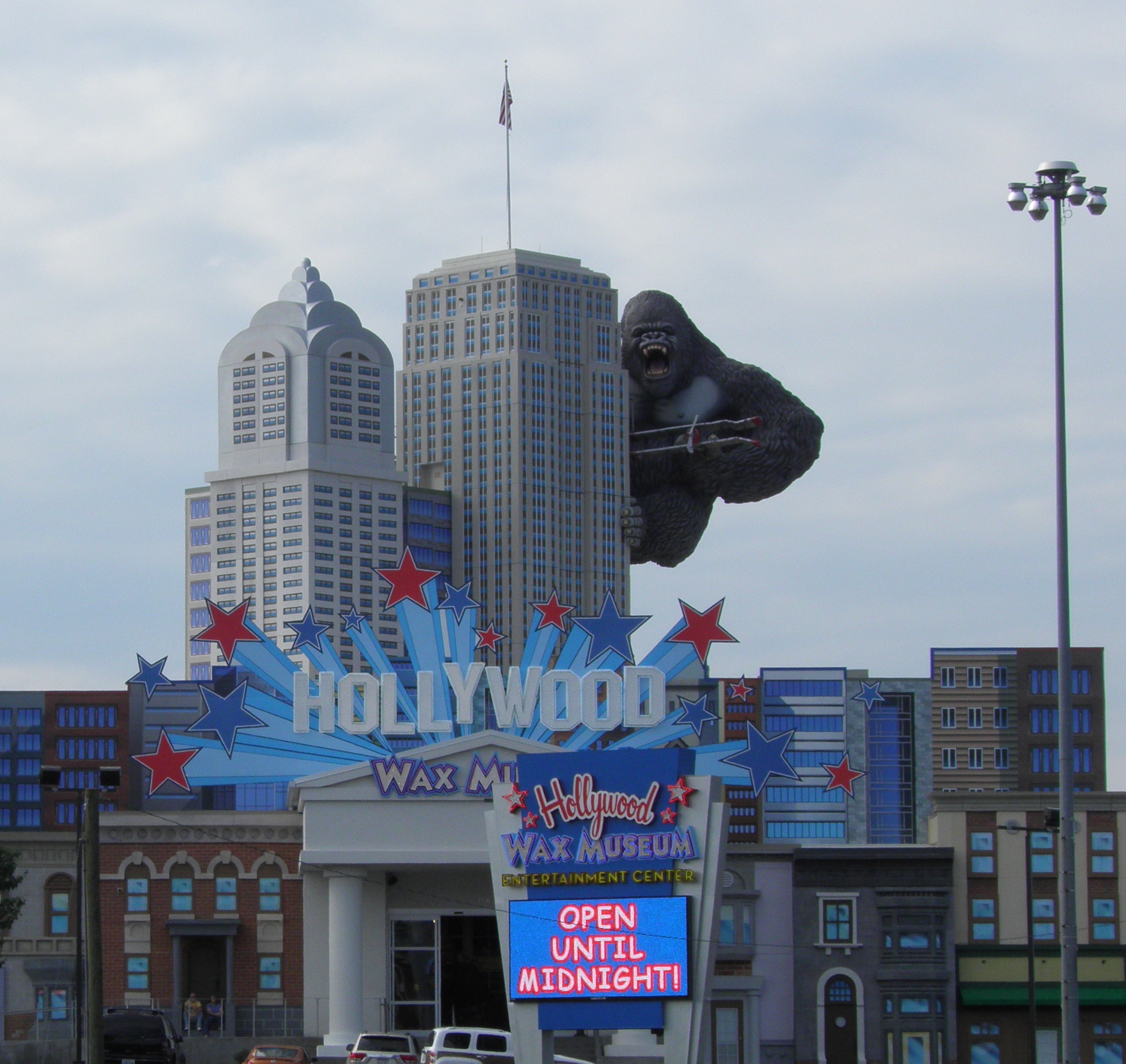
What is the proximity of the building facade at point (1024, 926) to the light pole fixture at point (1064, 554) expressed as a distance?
117 feet

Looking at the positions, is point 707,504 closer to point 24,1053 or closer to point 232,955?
point 232,955

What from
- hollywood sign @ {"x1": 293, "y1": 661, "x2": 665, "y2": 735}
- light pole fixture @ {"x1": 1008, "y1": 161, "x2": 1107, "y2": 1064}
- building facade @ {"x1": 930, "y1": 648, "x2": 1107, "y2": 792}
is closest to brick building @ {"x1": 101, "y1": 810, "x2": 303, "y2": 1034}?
hollywood sign @ {"x1": 293, "y1": 661, "x2": 665, "y2": 735}

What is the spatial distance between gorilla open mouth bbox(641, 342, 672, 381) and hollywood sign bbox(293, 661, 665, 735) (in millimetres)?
11034

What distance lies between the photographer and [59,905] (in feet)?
228

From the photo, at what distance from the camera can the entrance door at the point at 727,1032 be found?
227ft

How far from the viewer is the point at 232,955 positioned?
67125mm

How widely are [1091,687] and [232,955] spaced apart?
392 feet

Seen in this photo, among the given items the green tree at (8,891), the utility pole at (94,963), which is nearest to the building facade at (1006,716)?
the green tree at (8,891)

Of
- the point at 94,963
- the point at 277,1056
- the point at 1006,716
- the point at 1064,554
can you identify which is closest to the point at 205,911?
the point at 277,1056

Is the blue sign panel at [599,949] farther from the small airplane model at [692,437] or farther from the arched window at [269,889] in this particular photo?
the small airplane model at [692,437]

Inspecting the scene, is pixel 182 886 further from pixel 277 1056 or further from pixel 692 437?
pixel 692 437

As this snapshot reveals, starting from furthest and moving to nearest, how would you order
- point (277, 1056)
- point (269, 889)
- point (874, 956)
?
point (874, 956) → point (269, 889) → point (277, 1056)

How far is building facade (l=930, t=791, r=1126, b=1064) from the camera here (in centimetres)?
7119

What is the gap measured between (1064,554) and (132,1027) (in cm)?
2769
